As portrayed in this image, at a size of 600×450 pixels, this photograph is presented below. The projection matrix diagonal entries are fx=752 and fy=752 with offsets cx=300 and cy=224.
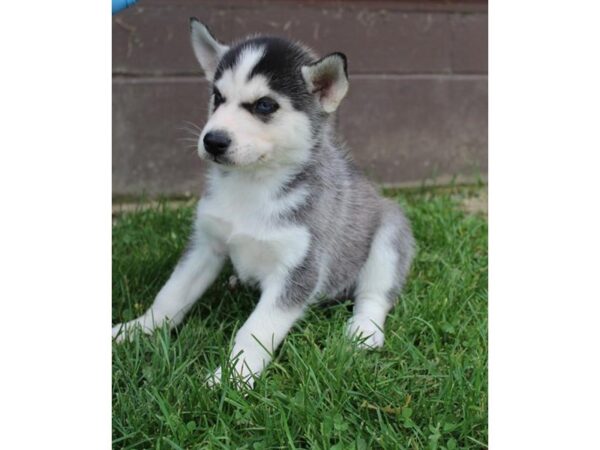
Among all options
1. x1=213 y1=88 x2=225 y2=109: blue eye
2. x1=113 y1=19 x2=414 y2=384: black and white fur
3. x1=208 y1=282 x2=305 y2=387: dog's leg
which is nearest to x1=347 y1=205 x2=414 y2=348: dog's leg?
x1=113 y1=19 x2=414 y2=384: black and white fur

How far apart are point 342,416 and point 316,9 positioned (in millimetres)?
3461

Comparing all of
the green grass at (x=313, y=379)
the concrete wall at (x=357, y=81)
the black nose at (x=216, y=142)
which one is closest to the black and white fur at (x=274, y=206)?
the black nose at (x=216, y=142)

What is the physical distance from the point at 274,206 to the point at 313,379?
0.81 metres

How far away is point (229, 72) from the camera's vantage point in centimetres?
301

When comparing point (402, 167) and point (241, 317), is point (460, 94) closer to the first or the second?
point (402, 167)

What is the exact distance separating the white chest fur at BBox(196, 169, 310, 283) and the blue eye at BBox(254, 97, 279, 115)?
337 millimetres

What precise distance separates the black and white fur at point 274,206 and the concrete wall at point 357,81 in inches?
71.4

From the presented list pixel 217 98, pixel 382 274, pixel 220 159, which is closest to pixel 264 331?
pixel 220 159

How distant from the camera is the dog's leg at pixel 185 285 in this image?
3.31 metres

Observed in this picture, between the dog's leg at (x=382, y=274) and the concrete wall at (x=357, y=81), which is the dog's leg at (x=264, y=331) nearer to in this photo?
the dog's leg at (x=382, y=274)

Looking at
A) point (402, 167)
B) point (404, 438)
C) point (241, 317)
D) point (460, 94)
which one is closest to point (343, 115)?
point (402, 167)

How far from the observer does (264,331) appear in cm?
306

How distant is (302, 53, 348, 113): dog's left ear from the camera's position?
119 inches

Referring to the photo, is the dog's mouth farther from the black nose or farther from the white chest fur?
the white chest fur
